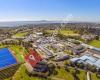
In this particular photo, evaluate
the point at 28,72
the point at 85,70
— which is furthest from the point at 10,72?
the point at 85,70

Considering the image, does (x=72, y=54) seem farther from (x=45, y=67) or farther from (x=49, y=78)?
(x=49, y=78)

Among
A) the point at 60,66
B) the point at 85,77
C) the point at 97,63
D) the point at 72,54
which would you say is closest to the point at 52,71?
the point at 60,66

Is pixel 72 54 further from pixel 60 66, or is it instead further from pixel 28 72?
pixel 28 72

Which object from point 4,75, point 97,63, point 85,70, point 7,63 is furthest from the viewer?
point 7,63

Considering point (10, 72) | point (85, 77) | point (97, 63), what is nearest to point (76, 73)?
point (85, 77)

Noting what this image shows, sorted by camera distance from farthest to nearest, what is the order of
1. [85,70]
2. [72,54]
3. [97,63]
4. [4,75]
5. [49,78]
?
[72,54]
[97,63]
[85,70]
[4,75]
[49,78]

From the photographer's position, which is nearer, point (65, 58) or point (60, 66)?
point (60, 66)

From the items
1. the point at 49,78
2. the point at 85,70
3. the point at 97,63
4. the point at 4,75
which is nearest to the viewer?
the point at 49,78

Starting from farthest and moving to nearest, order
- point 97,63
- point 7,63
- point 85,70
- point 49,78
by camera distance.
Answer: point 7,63, point 97,63, point 85,70, point 49,78

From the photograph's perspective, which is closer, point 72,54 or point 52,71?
point 52,71
